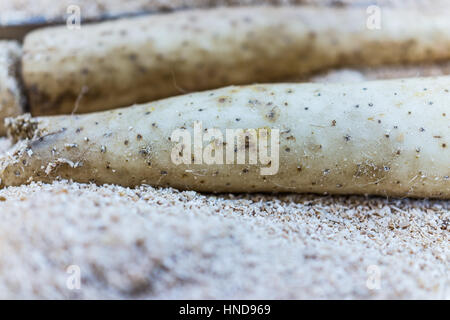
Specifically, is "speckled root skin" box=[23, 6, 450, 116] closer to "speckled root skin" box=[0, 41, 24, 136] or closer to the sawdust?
"speckled root skin" box=[0, 41, 24, 136]

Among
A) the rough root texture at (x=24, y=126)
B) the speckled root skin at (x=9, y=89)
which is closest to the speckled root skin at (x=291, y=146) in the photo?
the rough root texture at (x=24, y=126)

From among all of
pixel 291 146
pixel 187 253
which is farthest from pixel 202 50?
pixel 187 253

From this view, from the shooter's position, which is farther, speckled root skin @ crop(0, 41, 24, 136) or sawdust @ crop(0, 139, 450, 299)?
speckled root skin @ crop(0, 41, 24, 136)

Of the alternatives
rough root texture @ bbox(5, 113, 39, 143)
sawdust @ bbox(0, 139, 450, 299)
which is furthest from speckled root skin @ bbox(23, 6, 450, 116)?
sawdust @ bbox(0, 139, 450, 299)

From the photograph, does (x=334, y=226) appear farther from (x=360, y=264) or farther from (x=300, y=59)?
(x=300, y=59)

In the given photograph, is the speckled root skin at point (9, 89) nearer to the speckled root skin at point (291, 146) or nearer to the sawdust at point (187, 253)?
the speckled root skin at point (291, 146)

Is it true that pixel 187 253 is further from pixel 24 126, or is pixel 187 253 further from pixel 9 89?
pixel 9 89
